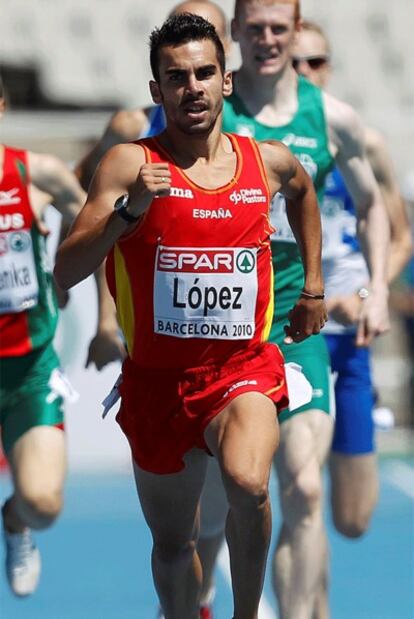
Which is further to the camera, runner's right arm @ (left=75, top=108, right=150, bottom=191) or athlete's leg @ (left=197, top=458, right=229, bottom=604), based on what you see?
runner's right arm @ (left=75, top=108, right=150, bottom=191)

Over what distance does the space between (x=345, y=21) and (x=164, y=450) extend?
12732 millimetres

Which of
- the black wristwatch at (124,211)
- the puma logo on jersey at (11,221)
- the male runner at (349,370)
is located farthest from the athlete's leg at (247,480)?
the male runner at (349,370)

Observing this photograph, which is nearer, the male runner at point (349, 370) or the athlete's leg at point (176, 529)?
the athlete's leg at point (176, 529)

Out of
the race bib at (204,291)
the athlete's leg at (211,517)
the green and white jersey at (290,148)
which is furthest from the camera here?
the green and white jersey at (290,148)

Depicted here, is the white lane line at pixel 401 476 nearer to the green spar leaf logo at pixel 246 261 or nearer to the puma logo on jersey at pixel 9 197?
the puma logo on jersey at pixel 9 197

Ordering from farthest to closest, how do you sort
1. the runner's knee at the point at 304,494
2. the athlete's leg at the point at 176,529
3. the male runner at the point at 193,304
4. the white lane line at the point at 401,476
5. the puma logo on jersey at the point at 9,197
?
the white lane line at the point at 401,476, the puma logo on jersey at the point at 9,197, the runner's knee at the point at 304,494, the athlete's leg at the point at 176,529, the male runner at the point at 193,304

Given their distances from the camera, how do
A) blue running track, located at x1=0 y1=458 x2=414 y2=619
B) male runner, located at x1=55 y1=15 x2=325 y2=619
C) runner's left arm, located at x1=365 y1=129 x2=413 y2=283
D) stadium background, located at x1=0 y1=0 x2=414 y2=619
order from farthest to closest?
stadium background, located at x1=0 y1=0 x2=414 y2=619 → blue running track, located at x1=0 y1=458 x2=414 y2=619 → runner's left arm, located at x1=365 y1=129 x2=413 y2=283 → male runner, located at x1=55 y1=15 x2=325 y2=619

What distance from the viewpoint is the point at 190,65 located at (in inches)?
220

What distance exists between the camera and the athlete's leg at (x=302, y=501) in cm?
712

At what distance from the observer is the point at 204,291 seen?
578cm

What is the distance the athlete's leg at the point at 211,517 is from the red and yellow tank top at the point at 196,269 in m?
0.98

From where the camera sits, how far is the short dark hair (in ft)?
18.5

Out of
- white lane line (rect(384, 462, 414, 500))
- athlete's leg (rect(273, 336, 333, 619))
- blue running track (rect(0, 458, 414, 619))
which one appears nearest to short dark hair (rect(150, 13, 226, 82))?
athlete's leg (rect(273, 336, 333, 619))

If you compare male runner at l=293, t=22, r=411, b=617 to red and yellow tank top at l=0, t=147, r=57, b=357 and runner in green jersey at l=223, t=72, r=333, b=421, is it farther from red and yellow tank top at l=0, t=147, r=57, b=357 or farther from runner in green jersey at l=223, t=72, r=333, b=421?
red and yellow tank top at l=0, t=147, r=57, b=357
